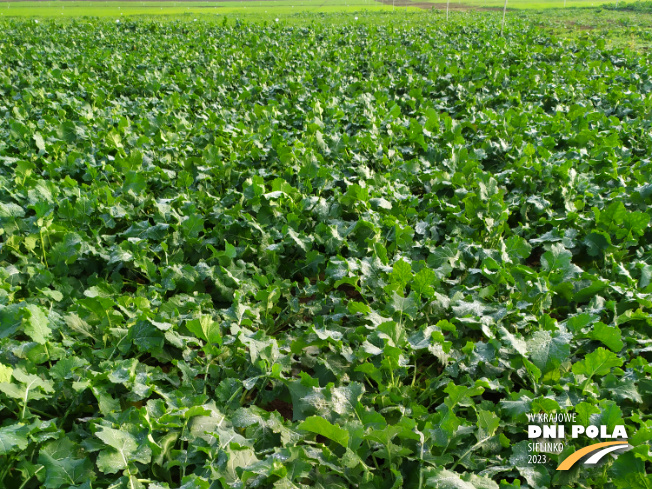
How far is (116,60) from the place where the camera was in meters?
12.2

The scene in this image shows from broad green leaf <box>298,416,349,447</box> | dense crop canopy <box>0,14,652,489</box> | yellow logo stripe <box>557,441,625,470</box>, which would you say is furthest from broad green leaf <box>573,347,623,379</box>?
broad green leaf <box>298,416,349,447</box>

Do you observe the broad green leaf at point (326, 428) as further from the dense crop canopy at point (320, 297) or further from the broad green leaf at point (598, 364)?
the broad green leaf at point (598, 364)

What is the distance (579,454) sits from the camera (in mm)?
2268

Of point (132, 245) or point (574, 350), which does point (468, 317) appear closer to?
point (574, 350)

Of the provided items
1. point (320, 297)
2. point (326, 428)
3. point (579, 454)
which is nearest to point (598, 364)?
point (579, 454)

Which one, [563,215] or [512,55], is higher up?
[512,55]

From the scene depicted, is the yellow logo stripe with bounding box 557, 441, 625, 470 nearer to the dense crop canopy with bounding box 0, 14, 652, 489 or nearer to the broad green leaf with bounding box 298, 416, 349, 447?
the dense crop canopy with bounding box 0, 14, 652, 489

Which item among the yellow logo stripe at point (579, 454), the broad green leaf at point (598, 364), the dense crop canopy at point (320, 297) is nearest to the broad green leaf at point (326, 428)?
the dense crop canopy at point (320, 297)

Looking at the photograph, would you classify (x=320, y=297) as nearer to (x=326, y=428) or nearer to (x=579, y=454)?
(x=326, y=428)

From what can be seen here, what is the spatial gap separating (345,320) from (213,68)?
Result: 31.7 ft

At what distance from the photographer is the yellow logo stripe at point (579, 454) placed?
2.23 metres

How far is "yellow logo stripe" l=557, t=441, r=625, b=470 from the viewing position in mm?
2234

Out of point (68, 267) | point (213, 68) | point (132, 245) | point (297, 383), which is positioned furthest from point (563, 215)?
point (213, 68)

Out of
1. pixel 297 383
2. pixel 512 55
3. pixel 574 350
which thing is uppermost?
pixel 512 55
